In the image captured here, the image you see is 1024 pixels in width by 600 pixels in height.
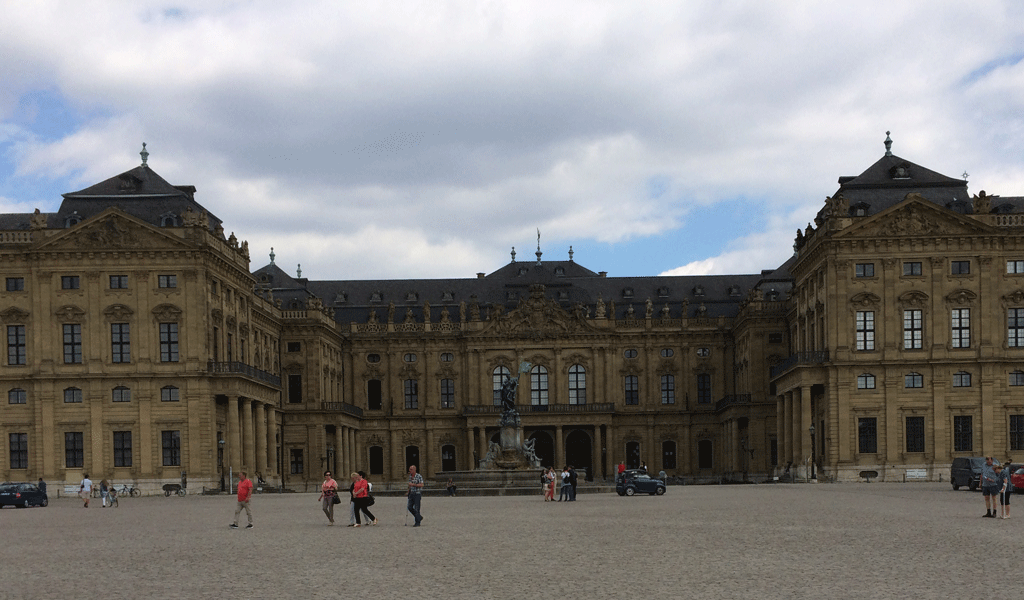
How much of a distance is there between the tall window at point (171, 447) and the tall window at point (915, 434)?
3940 centimetres

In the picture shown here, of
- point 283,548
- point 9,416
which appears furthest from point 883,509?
point 9,416

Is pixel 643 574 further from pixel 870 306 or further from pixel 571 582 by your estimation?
pixel 870 306

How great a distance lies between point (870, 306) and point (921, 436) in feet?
25.0

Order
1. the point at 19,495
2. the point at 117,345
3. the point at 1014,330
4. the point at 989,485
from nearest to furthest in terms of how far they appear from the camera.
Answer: the point at 989,485
the point at 19,495
the point at 117,345
the point at 1014,330

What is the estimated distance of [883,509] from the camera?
3838 cm

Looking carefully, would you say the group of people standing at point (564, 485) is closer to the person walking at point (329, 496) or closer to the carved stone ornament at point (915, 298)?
the person walking at point (329, 496)

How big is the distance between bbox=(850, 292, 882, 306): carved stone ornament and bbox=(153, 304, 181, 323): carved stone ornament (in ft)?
121

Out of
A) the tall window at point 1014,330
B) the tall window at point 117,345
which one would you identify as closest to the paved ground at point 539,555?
the tall window at point 117,345

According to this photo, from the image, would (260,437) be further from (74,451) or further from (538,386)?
(538,386)

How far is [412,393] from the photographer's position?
109m

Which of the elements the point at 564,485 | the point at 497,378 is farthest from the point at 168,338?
the point at 497,378

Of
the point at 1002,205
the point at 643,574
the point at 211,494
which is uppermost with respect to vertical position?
the point at 1002,205

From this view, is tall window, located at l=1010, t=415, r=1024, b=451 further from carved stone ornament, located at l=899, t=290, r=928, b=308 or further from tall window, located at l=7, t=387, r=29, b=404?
tall window, located at l=7, t=387, r=29, b=404

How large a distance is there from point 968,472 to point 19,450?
158 feet
